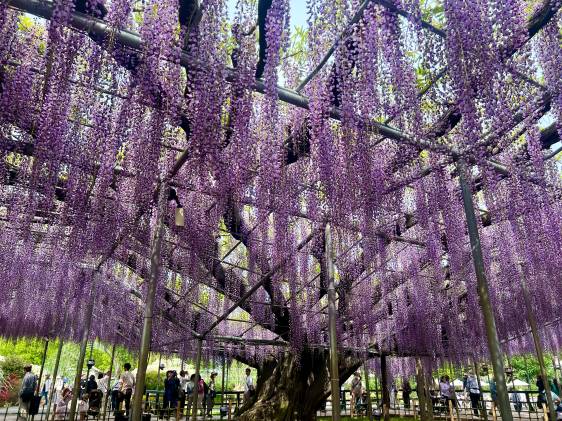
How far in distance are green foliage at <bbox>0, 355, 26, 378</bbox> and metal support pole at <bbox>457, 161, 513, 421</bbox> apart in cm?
2150

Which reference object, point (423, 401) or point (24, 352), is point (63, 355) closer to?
point (24, 352)

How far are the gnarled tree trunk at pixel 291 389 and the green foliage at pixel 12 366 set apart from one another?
1502cm

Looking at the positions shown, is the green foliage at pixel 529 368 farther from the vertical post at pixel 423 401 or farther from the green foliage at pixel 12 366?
the green foliage at pixel 12 366

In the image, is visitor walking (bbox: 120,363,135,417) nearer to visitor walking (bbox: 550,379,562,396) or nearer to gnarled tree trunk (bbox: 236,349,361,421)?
gnarled tree trunk (bbox: 236,349,361,421)

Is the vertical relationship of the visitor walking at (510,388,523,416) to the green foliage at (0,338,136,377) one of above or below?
below

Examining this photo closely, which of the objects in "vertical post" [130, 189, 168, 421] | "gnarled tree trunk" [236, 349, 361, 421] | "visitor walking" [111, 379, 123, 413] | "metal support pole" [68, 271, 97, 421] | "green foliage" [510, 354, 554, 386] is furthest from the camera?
"green foliage" [510, 354, 554, 386]

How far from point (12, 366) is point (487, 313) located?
2235cm

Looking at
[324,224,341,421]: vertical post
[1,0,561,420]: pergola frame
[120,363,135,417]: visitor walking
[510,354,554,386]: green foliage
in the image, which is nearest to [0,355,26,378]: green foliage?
[120,363,135,417]: visitor walking

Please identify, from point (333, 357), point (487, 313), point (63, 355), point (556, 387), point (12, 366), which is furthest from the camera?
point (63, 355)

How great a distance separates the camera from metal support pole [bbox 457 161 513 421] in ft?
12.3

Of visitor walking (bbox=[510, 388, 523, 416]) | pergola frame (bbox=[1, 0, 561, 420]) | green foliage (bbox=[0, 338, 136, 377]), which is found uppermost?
pergola frame (bbox=[1, 0, 561, 420])

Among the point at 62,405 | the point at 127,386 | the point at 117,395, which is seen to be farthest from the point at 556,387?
the point at 62,405

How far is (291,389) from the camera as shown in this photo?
925cm

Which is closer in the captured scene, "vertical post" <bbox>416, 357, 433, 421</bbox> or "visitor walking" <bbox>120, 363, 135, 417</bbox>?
"vertical post" <bbox>416, 357, 433, 421</bbox>
